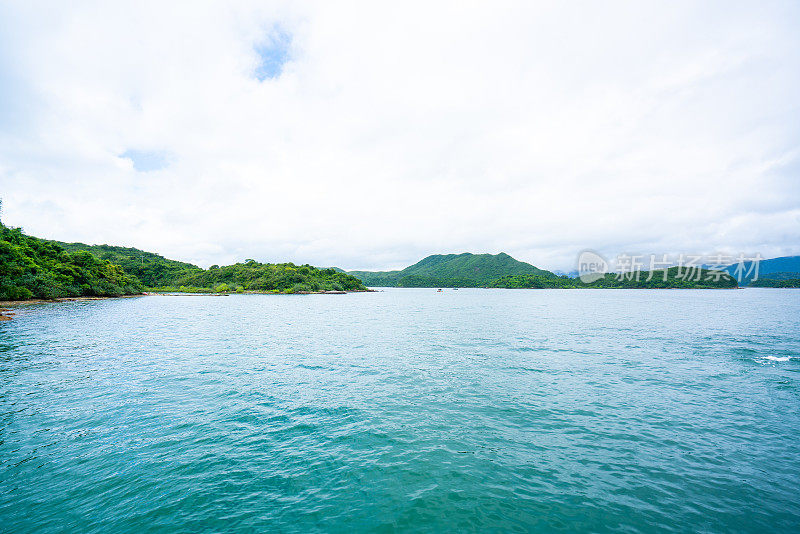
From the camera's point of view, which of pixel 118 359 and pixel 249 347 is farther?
pixel 249 347

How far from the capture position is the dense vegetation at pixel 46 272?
216 feet

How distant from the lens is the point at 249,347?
30594 millimetres

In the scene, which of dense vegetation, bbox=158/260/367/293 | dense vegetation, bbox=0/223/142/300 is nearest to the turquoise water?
dense vegetation, bbox=0/223/142/300

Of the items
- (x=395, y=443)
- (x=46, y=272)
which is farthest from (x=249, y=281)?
(x=395, y=443)

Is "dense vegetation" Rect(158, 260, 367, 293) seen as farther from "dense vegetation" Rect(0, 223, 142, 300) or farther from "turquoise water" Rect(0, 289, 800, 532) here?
"turquoise water" Rect(0, 289, 800, 532)

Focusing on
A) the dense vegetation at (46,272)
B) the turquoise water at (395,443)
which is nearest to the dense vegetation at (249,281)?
the dense vegetation at (46,272)

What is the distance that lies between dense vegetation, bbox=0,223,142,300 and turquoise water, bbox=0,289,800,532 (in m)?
62.6

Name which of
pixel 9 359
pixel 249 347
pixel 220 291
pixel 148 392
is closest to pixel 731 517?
pixel 148 392

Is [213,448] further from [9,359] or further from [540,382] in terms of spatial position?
[9,359]

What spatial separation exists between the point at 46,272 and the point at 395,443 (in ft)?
347

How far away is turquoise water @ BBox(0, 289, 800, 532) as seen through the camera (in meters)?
8.22

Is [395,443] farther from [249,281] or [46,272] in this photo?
[249,281]

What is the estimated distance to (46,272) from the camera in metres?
75.8

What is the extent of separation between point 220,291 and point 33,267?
A: 298 feet
